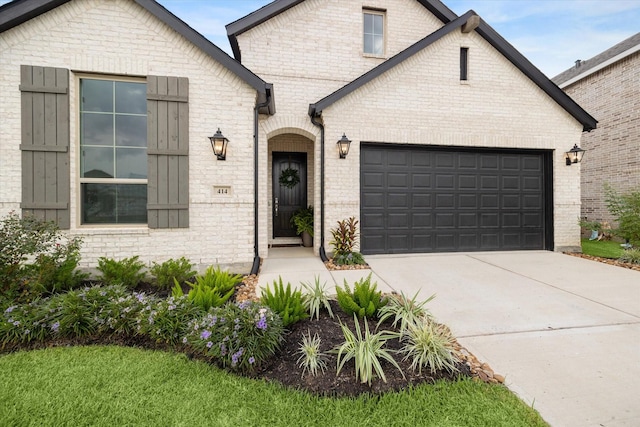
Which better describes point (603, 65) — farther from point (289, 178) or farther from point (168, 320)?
point (168, 320)

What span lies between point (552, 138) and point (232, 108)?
7529 mm

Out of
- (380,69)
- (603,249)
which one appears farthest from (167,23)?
(603,249)

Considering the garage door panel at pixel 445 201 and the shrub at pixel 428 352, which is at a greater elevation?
the garage door panel at pixel 445 201

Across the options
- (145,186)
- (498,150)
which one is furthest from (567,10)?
(145,186)

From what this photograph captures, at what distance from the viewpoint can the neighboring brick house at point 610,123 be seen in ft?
29.2

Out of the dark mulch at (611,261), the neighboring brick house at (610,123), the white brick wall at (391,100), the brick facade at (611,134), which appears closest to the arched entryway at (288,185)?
the white brick wall at (391,100)

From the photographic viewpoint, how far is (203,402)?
192 cm

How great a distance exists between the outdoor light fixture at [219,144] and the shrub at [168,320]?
2804 millimetres

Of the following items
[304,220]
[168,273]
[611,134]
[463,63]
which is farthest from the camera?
[611,134]

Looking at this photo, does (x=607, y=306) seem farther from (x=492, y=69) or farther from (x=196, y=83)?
(x=196, y=83)

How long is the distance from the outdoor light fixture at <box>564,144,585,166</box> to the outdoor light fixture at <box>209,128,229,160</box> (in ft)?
26.1

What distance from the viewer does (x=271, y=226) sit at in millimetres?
8297

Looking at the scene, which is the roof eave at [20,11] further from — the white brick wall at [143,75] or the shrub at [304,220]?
the shrub at [304,220]

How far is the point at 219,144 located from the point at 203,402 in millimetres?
3911
